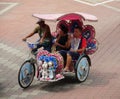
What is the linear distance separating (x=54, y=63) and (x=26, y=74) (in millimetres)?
704

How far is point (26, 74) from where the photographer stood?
1047cm

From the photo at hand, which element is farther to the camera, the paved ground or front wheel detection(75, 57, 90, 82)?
front wheel detection(75, 57, 90, 82)

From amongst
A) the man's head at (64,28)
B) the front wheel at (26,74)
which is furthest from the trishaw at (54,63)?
the man's head at (64,28)

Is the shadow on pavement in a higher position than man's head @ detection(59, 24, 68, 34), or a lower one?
lower

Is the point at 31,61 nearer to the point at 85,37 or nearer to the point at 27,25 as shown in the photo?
the point at 85,37

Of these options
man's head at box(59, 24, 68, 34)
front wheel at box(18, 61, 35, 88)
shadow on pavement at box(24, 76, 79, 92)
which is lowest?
shadow on pavement at box(24, 76, 79, 92)

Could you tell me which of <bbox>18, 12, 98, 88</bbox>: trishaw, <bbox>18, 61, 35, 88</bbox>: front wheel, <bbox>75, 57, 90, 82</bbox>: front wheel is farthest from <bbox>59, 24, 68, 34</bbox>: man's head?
<bbox>18, 61, 35, 88</bbox>: front wheel

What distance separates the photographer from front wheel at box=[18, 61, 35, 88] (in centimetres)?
1037

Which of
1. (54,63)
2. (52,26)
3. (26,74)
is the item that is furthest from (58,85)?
(52,26)

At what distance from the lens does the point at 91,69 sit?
11.6 m

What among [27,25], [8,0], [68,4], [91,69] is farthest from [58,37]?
[8,0]

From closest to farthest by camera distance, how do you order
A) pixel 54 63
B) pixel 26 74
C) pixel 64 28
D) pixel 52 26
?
pixel 54 63, pixel 26 74, pixel 64 28, pixel 52 26

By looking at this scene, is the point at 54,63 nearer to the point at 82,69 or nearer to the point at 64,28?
the point at 82,69

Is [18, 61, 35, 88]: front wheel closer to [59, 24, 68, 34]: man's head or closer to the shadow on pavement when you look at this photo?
the shadow on pavement
